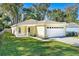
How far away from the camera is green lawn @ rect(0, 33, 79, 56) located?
3396mm

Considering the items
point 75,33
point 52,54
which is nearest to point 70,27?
point 75,33

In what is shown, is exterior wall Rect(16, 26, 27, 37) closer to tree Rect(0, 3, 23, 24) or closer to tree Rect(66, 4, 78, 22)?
tree Rect(0, 3, 23, 24)

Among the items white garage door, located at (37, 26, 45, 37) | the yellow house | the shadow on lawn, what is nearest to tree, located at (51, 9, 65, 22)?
the yellow house

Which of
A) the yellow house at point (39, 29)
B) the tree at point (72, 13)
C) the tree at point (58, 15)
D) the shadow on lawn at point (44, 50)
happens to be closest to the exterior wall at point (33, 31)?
the yellow house at point (39, 29)

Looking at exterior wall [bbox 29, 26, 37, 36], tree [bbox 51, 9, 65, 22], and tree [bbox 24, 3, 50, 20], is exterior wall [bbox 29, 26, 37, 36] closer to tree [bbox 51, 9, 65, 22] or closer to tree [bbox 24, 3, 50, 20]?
tree [bbox 24, 3, 50, 20]

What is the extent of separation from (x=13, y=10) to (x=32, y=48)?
1.57 ft

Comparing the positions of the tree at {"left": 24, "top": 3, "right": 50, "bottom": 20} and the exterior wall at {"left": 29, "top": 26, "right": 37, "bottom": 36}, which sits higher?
the tree at {"left": 24, "top": 3, "right": 50, "bottom": 20}

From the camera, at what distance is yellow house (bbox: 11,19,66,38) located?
343 cm

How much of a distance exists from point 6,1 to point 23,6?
7.8 inches

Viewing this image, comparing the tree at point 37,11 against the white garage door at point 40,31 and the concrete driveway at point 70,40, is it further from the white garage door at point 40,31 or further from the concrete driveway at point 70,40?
the concrete driveway at point 70,40

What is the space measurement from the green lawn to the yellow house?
0.08m

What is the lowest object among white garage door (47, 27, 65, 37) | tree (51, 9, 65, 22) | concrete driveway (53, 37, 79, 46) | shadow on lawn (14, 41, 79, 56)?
shadow on lawn (14, 41, 79, 56)

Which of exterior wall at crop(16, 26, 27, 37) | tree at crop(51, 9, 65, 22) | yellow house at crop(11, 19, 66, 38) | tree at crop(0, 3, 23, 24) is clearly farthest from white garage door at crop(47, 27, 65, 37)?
tree at crop(0, 3, 23, 24)

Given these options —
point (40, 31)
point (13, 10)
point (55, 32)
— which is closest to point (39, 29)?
point (40, 31)
